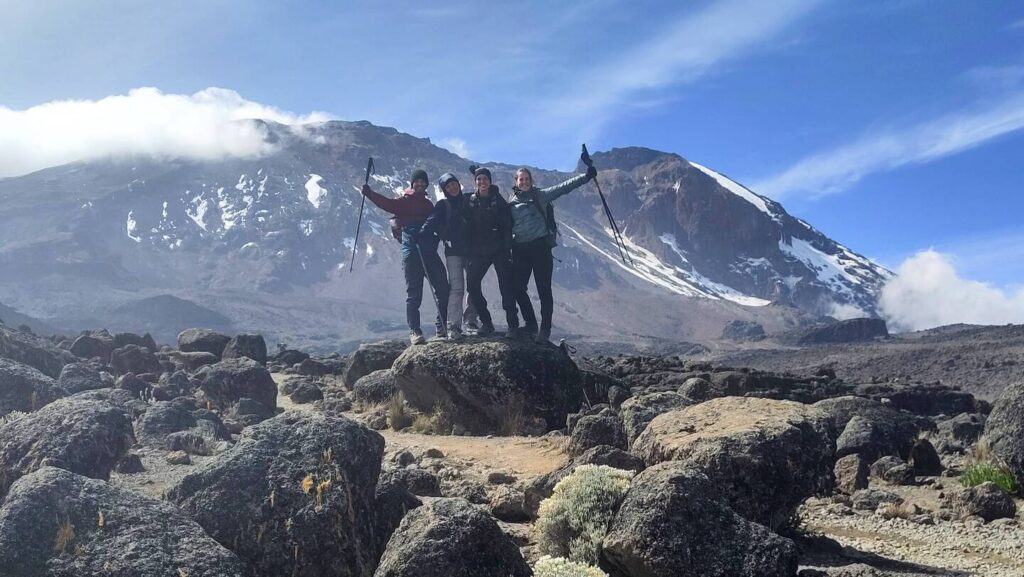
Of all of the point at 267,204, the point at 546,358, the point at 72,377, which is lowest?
the point at 72,377

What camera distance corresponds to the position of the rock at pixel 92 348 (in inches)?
816

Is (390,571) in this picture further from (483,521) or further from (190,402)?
(190,402)

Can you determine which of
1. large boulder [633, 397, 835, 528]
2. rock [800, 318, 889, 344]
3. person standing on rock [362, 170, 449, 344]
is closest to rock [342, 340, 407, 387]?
person standing on rock [362, 170, 449, 344]

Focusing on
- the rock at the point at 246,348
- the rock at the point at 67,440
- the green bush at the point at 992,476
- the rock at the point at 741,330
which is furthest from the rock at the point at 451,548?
the rock at the point at 741,330

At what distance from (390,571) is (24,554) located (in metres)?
1.78

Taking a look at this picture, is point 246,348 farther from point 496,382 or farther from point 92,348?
point 496,382

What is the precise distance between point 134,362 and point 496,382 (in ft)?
35.4

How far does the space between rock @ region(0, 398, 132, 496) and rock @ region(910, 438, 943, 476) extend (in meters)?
7.73

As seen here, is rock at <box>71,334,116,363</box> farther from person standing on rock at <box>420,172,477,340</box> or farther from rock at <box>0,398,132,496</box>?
rock at <box>0,398,132,496</box>

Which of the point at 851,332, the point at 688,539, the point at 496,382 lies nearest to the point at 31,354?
the point at 496,382

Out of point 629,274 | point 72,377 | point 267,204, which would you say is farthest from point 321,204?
point 72,377

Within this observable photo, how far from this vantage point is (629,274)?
608ft

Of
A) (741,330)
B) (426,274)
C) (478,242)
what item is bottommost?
(741,330)

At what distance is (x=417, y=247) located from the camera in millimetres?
12438
